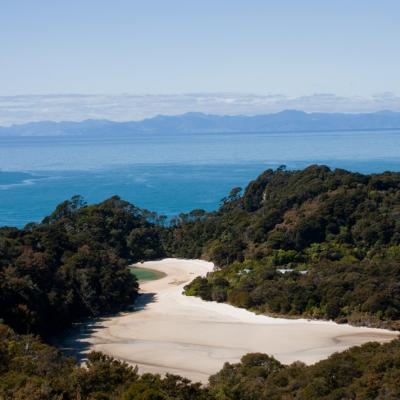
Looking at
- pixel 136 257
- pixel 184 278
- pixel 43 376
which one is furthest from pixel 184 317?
pixel 136 257

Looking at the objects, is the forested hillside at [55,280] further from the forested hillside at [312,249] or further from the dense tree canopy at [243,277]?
the forested hillside at [312,249]

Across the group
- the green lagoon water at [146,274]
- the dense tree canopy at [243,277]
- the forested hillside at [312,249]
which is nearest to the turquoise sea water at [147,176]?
the dense tree canopy at [243,277]

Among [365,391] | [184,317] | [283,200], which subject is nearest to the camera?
[365,391]

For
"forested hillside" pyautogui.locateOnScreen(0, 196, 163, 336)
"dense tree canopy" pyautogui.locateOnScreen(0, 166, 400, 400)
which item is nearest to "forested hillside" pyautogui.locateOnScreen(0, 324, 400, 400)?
"dense tree canopy" pyautogui.locateOnScreen(0, 166, 400, 400)

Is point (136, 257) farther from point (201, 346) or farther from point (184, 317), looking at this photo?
point (201, 346)

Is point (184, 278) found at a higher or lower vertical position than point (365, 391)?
lower

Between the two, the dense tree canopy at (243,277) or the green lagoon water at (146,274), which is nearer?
the dense tree canopy at (243,277)
